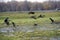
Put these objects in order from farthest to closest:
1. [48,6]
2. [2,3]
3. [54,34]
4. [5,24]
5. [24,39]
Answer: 1. [48,6]
2. [2,3]
3. [5,24]
4. [54,34]
5. [24,39]

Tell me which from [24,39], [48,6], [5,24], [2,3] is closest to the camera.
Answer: [24,39]

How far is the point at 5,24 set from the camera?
1490cm

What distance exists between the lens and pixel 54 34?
36.2 ft

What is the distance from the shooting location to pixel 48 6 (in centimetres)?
2544

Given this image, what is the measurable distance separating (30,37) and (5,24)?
16.2 ft

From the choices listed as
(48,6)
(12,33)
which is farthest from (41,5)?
(12,33)

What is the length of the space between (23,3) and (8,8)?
119 inches

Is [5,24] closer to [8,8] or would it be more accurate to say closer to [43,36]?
[43,36]

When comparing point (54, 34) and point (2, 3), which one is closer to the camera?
point (54, 34)

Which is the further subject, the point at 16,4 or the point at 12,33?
the point at 16,4

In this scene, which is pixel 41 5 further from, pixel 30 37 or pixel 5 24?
pixel 30 37

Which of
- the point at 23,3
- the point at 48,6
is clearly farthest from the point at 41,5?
the point at 23,3

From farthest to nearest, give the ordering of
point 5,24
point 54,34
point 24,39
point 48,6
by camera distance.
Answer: point 48,6, point 5,24, point 54,34, point 24,39

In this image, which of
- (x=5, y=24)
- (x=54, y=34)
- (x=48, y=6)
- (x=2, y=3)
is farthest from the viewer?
(x=48, y=6)
